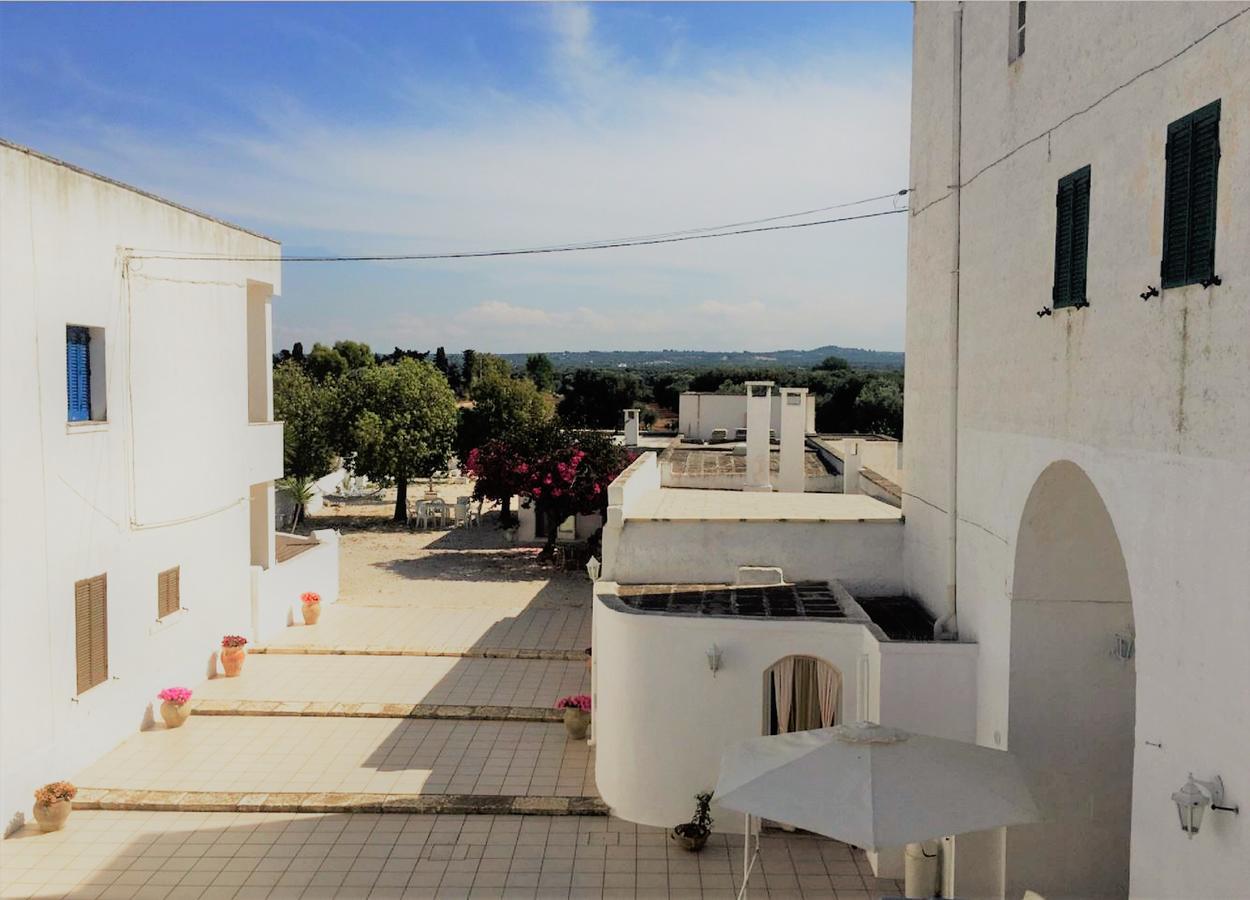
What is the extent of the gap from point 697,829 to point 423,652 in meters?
8.71

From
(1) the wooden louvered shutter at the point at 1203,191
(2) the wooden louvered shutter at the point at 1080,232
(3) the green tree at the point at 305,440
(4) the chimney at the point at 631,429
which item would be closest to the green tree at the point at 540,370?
(3) the green tree at the point at 305,440

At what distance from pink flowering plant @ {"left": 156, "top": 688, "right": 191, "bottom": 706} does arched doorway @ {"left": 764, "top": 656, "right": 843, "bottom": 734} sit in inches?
355

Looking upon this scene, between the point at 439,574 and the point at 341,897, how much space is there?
17461mm

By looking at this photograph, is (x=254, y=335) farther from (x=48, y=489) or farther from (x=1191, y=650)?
(x=1191, y=650)

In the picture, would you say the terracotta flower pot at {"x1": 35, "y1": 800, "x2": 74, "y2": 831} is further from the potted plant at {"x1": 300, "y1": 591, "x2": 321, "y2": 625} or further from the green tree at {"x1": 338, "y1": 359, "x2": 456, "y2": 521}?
the green tree at {"x1": 338, "y1": 359, "x2": 456, "y2": 521}

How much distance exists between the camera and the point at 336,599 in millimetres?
22938

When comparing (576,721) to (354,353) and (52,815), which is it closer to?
(52,815)

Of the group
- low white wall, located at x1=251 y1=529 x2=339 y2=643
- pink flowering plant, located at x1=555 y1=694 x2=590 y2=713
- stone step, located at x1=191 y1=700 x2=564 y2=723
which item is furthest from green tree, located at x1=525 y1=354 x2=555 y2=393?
pink flowering plant, located at x1=555 y1=694 x2=590 y2=713

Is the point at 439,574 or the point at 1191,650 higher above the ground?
the point at 1191,650

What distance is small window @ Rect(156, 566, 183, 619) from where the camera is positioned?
1541 cm

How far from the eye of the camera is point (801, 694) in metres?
11.4

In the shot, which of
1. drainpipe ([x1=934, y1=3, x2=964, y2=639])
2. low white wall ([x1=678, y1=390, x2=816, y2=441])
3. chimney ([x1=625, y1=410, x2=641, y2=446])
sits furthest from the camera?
low white wall ([x1=678, y1=390, x2=816, y2=441])

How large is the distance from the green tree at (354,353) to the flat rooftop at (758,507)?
6712 cm

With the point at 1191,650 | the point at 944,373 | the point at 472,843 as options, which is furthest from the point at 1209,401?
the point at 472,843
